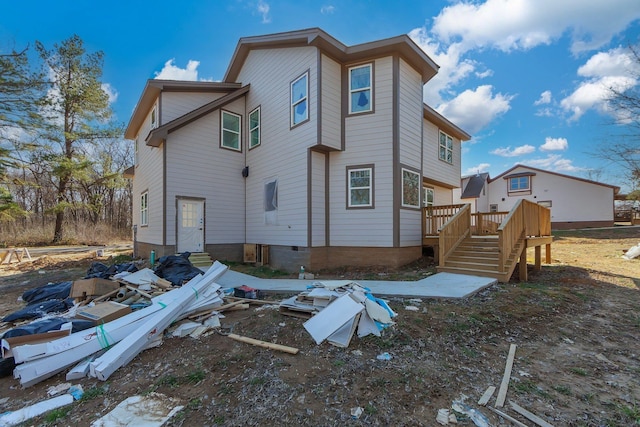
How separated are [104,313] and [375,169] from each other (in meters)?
7.54

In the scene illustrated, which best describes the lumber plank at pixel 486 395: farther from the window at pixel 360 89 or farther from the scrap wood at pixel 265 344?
the window at pixel 360 89

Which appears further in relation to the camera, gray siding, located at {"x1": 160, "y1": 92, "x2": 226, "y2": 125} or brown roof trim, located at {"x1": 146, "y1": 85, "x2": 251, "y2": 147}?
gray siding, located at {"x1": 160, "y1": 92, "x2": 226, "y2": 125}

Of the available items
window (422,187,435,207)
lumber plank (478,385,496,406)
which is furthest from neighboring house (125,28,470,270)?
lumber plank (478,385,496,406)

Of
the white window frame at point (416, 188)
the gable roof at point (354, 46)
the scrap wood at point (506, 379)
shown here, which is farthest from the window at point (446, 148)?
the scrap wood at point (506, 379)

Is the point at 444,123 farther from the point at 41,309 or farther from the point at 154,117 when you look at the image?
the point at 41,309

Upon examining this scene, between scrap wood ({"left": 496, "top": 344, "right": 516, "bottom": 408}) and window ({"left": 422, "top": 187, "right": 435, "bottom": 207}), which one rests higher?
window ({"left": 422, "top": 187, "right": 435, "bottom": 207})

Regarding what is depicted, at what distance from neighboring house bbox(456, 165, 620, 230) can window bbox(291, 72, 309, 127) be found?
19.4m

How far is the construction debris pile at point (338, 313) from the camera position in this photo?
13.0ft

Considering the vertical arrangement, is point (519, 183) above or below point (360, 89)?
below

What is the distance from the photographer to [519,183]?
2702 centimetres

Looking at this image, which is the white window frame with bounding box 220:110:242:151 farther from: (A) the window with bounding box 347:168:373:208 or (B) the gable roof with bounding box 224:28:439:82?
(A) the window with bounding box 347:168:373:208

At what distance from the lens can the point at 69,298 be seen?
19.3 feet

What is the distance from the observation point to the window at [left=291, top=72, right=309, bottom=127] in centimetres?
923

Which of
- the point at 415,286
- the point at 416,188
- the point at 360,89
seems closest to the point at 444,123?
the point at 416,188
